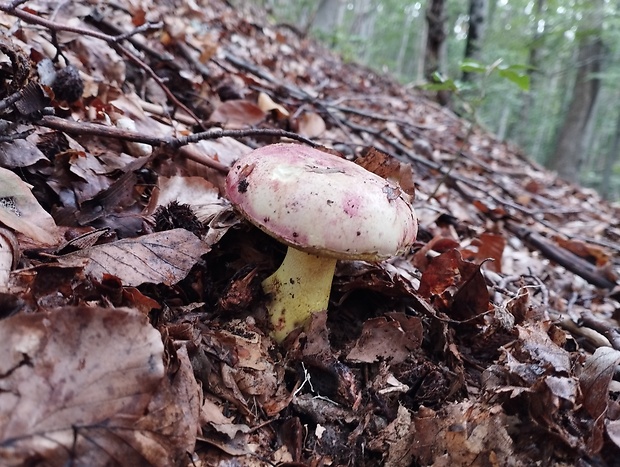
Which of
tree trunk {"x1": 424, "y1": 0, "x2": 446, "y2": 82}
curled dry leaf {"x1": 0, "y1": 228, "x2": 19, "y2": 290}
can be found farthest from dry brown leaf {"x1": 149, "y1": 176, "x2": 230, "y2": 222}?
tree trunk {"x1": 424, "y1": 0, "x2": 446, "y2": 82}

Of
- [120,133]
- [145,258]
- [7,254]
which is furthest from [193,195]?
[7,254]

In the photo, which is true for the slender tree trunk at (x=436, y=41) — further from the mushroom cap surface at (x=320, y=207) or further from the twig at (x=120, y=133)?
the mushroom cap surface at (x=320, y=207)

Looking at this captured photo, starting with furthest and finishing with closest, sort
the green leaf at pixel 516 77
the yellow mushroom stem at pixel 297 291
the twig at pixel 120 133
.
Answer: the green leaf at pixel 516 77 < the twig at pixel 120 133 < the yellow mushroom stem at pixel 297 291

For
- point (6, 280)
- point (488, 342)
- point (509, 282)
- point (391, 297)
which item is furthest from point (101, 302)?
point (509, 282)

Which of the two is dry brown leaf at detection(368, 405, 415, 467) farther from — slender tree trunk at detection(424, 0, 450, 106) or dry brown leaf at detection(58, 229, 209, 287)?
slender tree trunk at detection(424, 0, 450, 106)

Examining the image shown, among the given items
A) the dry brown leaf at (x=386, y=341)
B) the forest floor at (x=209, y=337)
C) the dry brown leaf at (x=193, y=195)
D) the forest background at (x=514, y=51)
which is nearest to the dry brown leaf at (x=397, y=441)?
the forest floor at (x=209, y=337)

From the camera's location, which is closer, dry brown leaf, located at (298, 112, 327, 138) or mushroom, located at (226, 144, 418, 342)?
mushroom, located at (226, 144, 418, 342)
